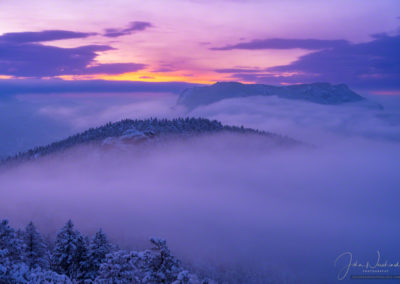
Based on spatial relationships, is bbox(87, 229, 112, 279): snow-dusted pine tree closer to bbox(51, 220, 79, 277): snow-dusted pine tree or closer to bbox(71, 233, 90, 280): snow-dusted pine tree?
bbox(71, 233, 90, 280): snow-dusted pine tree

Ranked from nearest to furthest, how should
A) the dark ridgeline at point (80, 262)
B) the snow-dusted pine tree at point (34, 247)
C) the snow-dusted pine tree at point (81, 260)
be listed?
the dark ridgeline at point (80, 262)
the snow-dusted pine tree at point (81, 260)
the snow-dusted pine tree at point (34, 247)

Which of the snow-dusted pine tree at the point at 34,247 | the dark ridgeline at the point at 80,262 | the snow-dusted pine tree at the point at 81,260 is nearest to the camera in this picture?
the dark ridgeline at the point at 80,262

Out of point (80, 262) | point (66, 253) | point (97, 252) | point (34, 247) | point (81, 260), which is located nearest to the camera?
point (80, 262)

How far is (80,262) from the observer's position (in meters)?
38.1

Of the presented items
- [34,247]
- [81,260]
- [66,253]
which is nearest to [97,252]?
[81,260]

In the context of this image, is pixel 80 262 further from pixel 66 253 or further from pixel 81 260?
pixel 66 253

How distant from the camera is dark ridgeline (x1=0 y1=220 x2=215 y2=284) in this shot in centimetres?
2039

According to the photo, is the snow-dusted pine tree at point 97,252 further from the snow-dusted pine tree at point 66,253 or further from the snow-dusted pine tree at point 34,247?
the snow-dusted pine tree at point 34,247

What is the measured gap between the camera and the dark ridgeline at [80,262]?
20.4 metres

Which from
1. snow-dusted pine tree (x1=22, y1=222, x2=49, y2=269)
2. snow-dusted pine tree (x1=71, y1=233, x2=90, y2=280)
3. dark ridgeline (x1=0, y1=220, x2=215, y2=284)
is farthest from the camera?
snow-dusted pine tree (x1=22, y1=222, x2=49, y2=269)

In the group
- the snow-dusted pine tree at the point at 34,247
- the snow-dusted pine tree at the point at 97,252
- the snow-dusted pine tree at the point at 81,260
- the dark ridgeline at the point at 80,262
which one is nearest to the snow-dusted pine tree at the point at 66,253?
the dark ridgeline at the point at 80,262

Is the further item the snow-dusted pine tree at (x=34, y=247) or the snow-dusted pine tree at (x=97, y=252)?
the snow-dusted pine tree at (x=34, y=247)

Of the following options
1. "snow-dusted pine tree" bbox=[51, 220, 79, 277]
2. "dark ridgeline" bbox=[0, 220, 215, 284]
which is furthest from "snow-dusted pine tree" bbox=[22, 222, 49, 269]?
"snow-dusted pine tree" bbox=[51, 220, 79, 277]

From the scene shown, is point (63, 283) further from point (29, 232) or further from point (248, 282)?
point (248, 282)
